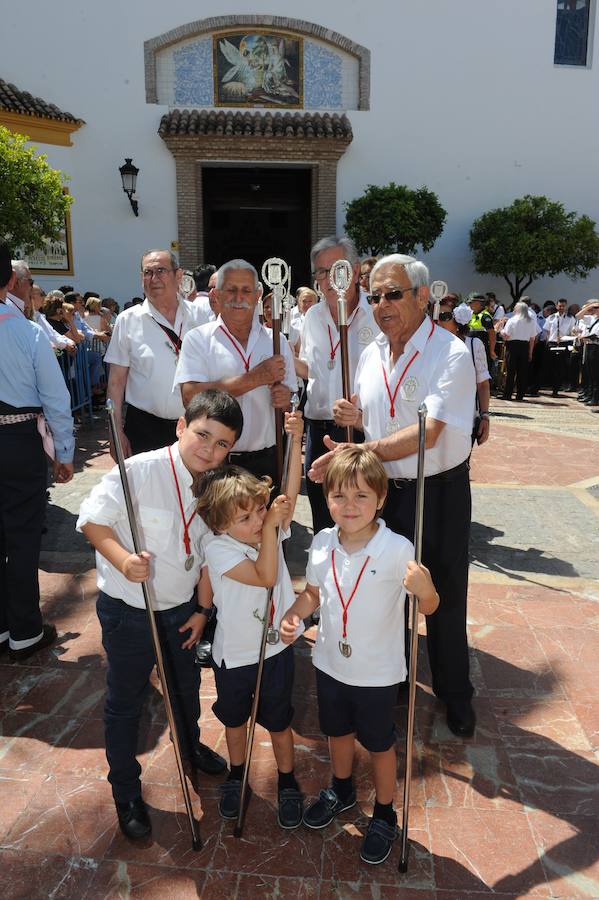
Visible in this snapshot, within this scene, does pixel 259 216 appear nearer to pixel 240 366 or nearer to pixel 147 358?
pixel 147 358

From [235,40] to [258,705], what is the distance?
17617mm

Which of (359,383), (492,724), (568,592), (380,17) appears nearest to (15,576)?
(359,383)

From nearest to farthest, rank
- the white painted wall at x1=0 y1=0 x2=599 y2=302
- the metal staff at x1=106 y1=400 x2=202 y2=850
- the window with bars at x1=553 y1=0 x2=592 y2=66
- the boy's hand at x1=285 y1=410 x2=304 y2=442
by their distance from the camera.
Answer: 1. the metal staff at x1=106 y1=400 x2=202 y2=850
2. the boy's hand at x1=285 y1=410 x2=304 y2=442
3. the white painted wall at x1=0 y1=0 x2=599 y2=302
4. the window with bars at x1=553 y1=0 x2=592 y2=66

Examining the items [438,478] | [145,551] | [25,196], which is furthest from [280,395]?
[25,196]

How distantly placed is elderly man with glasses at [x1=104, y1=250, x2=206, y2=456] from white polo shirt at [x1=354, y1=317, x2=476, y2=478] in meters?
1.38

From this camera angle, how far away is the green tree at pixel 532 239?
1616 cm

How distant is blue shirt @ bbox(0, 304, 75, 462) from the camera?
3.26 metres

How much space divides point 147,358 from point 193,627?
1.88m

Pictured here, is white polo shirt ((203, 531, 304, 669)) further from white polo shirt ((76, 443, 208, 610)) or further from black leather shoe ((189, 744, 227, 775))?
black leather shoe ((189, 744, 227, 775))

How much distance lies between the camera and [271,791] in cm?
261

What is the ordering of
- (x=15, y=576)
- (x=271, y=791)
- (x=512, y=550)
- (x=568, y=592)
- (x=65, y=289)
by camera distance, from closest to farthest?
(x=271, y=791), (x=15, y=576), (x=568, y=592), (x=512, y=550), (x=65, y=289)

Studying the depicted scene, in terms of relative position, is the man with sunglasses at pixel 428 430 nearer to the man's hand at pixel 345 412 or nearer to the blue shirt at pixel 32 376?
the man's hand at pixel 345 412

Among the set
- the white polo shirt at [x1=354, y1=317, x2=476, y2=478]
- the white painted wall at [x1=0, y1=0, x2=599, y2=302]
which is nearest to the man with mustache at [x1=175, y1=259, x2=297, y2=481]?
the white polo shirt at [x1=354, y1=317, x2=476, y2=478]

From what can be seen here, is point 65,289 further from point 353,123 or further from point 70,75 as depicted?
point 353,123
